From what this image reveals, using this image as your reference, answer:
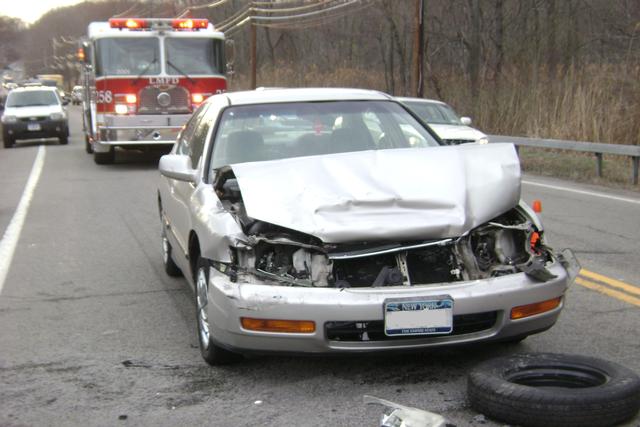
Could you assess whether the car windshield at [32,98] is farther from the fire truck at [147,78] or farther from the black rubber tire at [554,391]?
the black rubber tire at [554,391]

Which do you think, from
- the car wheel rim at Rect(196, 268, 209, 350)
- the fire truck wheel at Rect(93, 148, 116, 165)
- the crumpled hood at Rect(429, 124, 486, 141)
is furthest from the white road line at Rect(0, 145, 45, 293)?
the crumpled hood at Rect(429, 124, 486, 141)

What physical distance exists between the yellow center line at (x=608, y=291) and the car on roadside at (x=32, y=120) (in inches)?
801

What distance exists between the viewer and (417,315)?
402cm

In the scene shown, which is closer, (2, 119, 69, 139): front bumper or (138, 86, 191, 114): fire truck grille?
(138, 86, 191, 114): fire truck grille

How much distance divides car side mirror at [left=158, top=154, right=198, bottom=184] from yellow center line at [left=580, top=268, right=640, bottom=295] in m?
3.44

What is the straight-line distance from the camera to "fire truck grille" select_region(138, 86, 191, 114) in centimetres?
1658

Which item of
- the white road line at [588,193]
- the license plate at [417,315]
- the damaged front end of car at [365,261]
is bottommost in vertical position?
the white road line at [588,193]

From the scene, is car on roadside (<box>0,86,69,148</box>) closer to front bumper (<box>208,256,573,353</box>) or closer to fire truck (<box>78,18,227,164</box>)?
fire truck (<box>78,18,227,164</box>)

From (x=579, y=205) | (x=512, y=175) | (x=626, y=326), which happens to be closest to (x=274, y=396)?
(x=512, y=175)

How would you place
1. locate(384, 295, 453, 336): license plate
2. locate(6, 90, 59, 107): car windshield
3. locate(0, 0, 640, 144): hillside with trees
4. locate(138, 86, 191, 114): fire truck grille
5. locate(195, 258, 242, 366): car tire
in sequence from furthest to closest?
1. locate(6, 90, 59, 107): car windshield
2. locate(0, 0, 640, 144): hillside with trees
3. locate(138, 86, 191, 114): fire truck grille
4. locate(195, 258, 242, 366): car tire
5. locate(384, 295, 453, 336): license plate

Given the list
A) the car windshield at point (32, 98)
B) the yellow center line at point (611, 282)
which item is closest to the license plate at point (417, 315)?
the yellow center line at point (611, 282)

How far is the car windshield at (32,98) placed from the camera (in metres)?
24.8

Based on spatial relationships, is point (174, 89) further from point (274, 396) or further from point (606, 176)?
point (274, 396)

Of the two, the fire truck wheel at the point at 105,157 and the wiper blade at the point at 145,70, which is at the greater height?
the wiper blade at the point at 145,70
